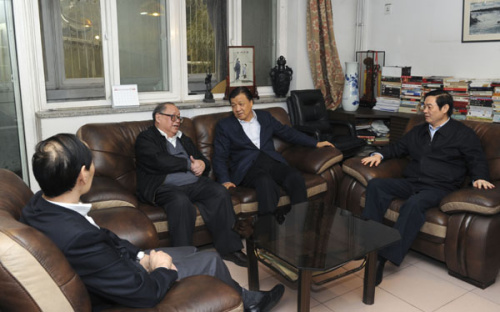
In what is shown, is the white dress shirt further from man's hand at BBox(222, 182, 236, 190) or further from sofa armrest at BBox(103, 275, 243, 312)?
sofa armrest at BBox(103, 275, 243, 312)

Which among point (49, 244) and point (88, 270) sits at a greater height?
point (49, 244)

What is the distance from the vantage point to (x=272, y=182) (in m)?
3.39

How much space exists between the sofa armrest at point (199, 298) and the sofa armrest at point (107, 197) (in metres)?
1.17

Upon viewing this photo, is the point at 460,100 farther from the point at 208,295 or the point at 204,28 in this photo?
the point at 208,295

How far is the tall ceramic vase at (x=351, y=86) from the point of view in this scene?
473cm

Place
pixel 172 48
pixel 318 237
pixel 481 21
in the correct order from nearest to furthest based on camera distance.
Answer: pixel 318 237 → pixel 481 21 → pixel 172 48

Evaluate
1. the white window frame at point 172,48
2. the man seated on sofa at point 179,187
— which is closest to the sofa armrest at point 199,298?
the man seated on sofa at point 179,187

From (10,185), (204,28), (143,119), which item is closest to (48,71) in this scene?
(143,119)

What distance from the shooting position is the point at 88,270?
1.54 m

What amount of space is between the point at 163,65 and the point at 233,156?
1.19 m

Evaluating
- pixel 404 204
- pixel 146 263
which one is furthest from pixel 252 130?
pixel 146 263

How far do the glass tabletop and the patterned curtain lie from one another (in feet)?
7.19

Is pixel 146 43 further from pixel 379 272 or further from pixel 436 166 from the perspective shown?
pixel 379 272

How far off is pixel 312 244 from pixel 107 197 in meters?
1.29
